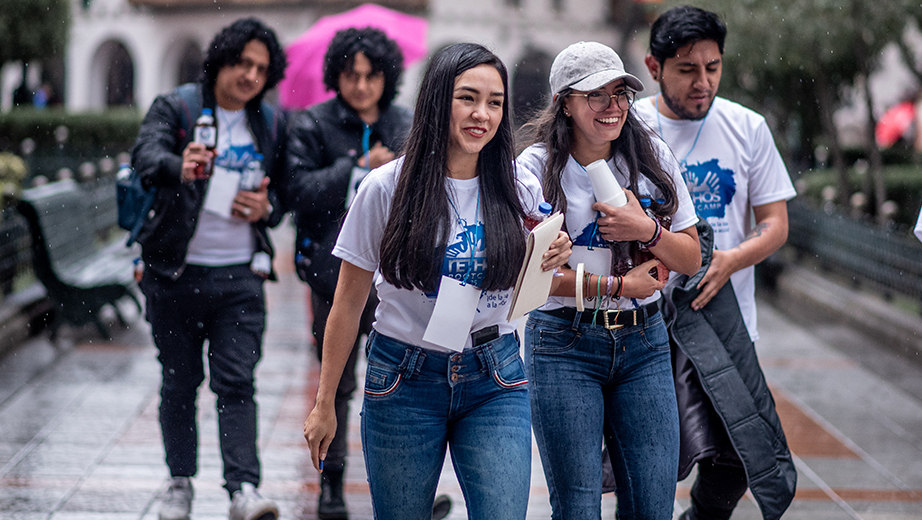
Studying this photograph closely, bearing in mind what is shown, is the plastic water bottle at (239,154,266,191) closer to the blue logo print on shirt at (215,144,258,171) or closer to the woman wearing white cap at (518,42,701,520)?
the blue logo print on shirt at (215,144,258,171)

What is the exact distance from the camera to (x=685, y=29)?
3.45 metres

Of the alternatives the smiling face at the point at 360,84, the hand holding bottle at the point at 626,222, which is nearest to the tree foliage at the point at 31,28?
the smiling face at the point at 360,84

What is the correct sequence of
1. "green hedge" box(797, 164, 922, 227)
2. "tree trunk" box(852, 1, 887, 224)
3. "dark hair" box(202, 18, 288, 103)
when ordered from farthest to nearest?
"green hedge" box(797, 164, 922, 227) < "tree trunk" box(852, 1, 887, 224) < "dark hair" box(202, 18, 288, 103)

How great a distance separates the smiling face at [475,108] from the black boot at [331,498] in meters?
1.97

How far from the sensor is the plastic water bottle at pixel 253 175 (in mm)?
4016

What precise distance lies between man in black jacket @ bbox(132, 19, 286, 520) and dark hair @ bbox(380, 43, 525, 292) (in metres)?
1.39

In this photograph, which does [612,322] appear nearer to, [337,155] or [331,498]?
[337,155]

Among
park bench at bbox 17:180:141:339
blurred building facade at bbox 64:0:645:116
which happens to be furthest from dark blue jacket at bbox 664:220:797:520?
blurred building facade at bbox 64:0:645:116

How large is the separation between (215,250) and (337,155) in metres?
0.63

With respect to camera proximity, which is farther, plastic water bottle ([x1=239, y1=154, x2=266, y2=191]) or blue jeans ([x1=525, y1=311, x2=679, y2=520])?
plastic water bottle ([x1=239, y1=154, x2=266, y2=191])

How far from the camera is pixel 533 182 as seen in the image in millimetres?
2936

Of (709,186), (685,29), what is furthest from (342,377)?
(685,29)

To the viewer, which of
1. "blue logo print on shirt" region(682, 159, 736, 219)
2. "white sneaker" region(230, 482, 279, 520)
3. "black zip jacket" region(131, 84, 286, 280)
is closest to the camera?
"blue logo print on shirt" region(682, 159, 736, 219)

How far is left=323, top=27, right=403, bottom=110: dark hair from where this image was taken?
416cm
